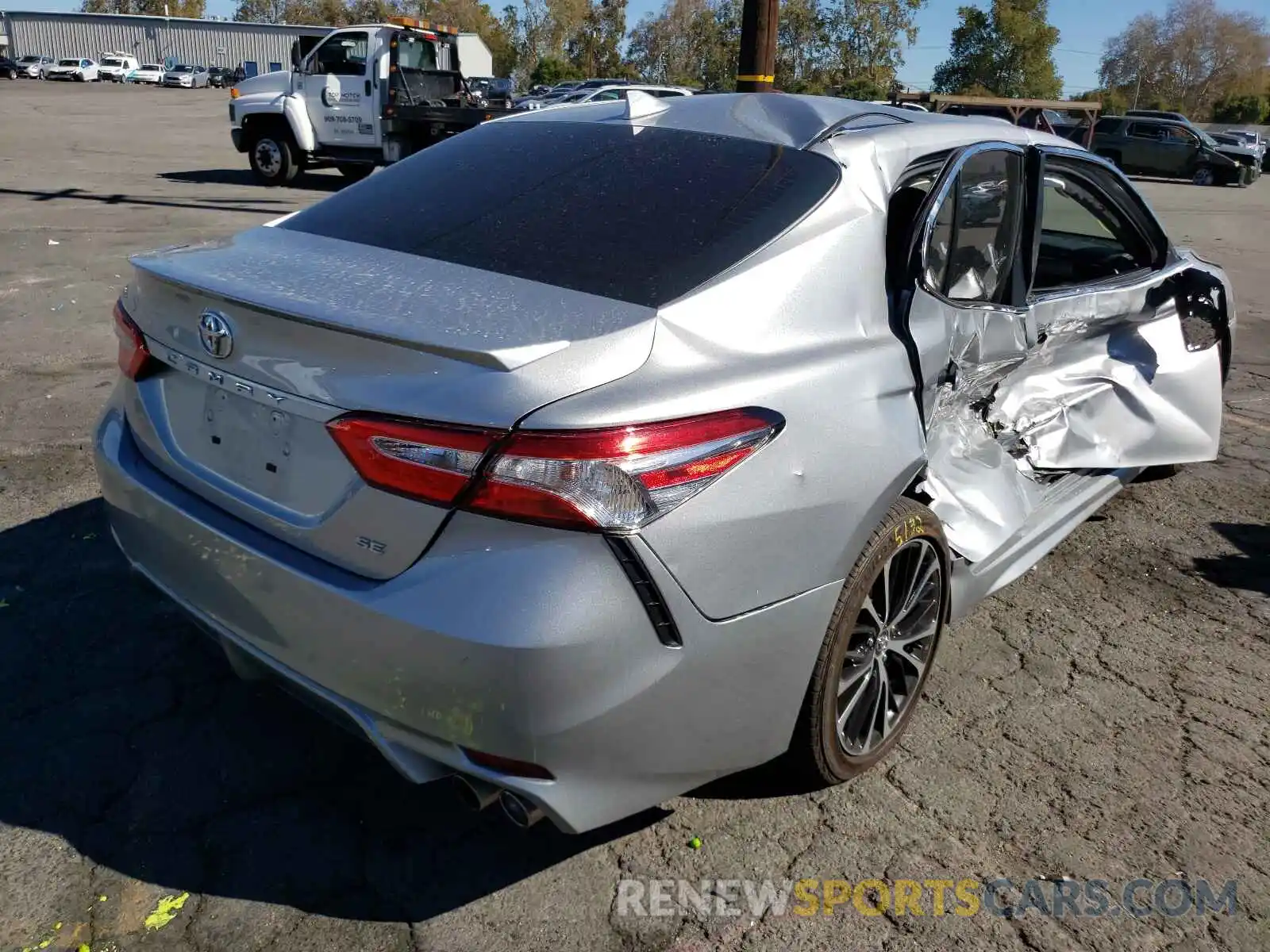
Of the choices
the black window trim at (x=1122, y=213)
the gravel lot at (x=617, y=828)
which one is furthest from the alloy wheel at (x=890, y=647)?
the black window trim at (x=1122, y=213)

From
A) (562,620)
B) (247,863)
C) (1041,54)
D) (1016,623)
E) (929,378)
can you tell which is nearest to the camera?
(562,620)

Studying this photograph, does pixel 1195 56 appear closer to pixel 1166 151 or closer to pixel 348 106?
pixel 1166 151

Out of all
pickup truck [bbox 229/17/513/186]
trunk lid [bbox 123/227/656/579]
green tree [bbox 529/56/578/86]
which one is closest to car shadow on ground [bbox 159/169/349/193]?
pickup truck [bbox 229/17/513/186]

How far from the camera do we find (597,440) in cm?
199

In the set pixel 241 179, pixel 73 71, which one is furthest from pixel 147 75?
pixel 241 179

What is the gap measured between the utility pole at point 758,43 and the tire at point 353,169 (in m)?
A: 8.73

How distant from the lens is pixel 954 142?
320 centimetres

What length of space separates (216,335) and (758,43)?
7.60 meters

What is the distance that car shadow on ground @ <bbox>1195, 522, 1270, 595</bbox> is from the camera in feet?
13.6

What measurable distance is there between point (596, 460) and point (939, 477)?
5.19 ft

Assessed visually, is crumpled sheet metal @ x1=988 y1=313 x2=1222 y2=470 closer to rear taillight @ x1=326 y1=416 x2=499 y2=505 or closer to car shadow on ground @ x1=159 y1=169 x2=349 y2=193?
rear taillight @ x1=326 y1=416 x2=499 y2=505

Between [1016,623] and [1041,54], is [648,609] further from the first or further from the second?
[1041,54]

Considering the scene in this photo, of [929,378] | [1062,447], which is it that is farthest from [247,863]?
[1062,447]

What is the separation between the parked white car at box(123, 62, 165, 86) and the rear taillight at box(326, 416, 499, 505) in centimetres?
6751
